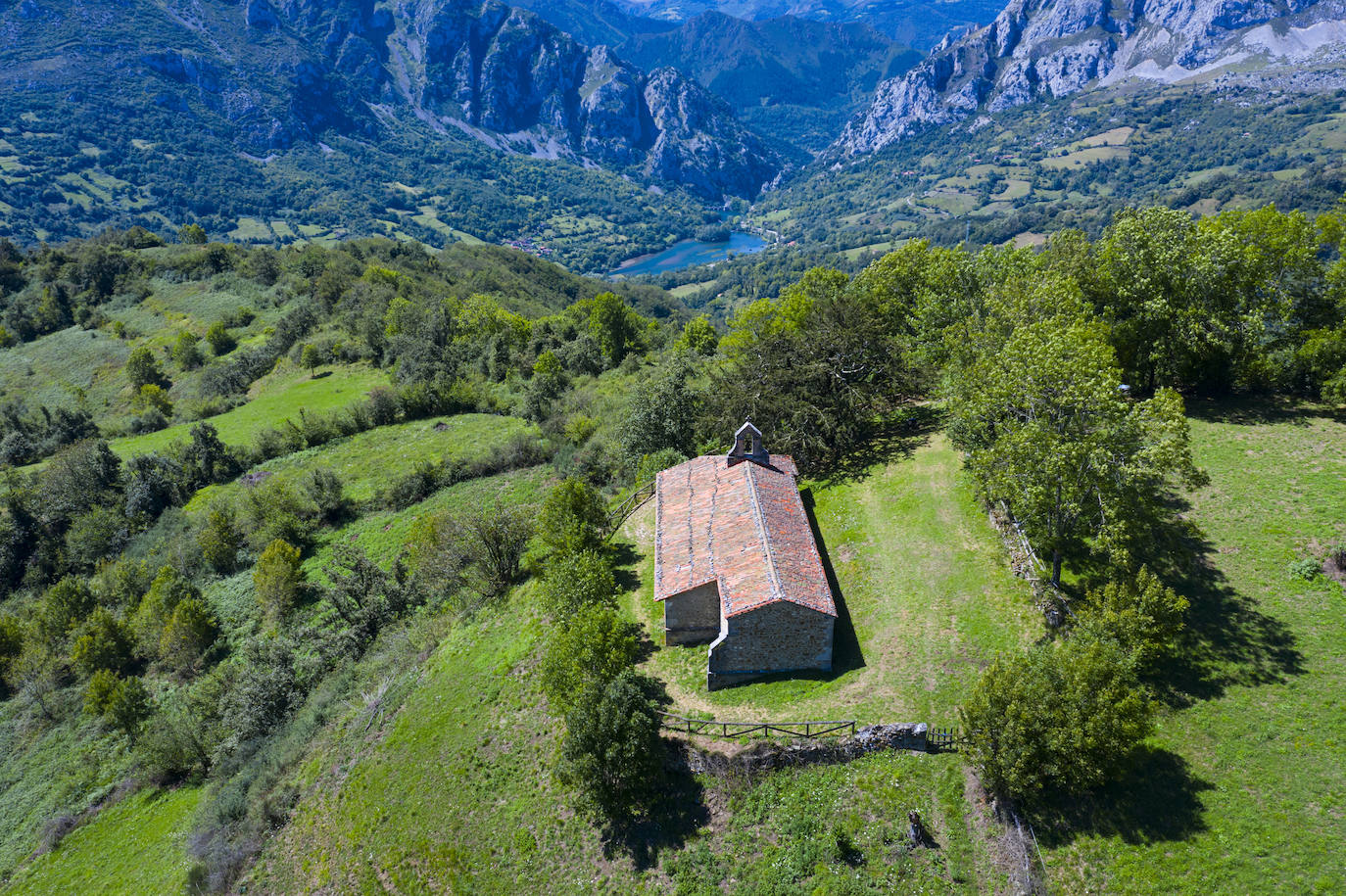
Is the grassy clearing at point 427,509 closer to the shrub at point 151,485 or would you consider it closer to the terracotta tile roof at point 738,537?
the terracotta tile roof at point 738,537

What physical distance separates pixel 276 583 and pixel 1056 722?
52151 millimetres

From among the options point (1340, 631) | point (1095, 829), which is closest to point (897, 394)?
point (1340, 631)

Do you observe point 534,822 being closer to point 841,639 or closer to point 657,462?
point 841,639

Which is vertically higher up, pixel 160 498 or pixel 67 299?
pixel 67 299

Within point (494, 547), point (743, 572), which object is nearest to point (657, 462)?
point (494, 547)

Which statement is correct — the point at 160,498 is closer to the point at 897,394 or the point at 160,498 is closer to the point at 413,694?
the point at 413,694

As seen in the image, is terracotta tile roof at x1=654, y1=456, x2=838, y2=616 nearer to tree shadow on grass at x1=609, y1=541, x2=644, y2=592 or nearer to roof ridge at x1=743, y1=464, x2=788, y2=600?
roof ridge at x1=743, y1=464, x2=788, y2=600

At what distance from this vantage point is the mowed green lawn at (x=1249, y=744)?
18.5 meters

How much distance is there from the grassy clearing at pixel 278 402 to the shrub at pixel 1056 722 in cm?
7749

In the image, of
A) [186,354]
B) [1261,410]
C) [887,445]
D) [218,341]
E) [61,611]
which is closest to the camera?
[1261,410]

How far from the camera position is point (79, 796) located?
3819 centimetres

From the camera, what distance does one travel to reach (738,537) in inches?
1253

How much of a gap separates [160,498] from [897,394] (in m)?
74.5

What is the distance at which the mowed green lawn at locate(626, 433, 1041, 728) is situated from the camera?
26645 mm
